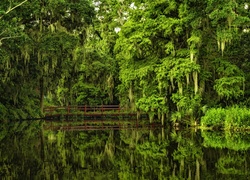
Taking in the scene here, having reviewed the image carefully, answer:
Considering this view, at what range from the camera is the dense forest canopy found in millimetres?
21556

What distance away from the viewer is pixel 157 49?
2508 centimetres

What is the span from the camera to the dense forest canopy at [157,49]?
70.7ft

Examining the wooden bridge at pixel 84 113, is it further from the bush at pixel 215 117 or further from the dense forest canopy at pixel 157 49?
the bush at pixel 215 117

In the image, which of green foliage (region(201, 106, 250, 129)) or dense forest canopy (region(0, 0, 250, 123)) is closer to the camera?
green foliage (region(201, 106, 250, 129))

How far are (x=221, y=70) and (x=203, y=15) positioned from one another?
338 cm

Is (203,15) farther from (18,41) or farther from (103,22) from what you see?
(103,22)

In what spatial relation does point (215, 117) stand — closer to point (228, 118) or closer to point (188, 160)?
point (228, 118)

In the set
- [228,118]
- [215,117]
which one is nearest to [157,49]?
[215,117]

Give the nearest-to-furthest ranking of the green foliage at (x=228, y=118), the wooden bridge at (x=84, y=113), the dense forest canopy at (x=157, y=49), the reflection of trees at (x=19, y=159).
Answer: the reflection of trees at (x=19, y=159) → the green foliage at (x=228, y=118) → the dense forest canopy at (x=157, y=49) → the wooden bridge at (x=84, y=113)

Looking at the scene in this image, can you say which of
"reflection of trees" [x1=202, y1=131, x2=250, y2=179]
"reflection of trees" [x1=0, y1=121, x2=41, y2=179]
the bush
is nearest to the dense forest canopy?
the bush

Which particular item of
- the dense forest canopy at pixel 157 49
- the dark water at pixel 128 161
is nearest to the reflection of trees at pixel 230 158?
the dark water at pixel 128 161

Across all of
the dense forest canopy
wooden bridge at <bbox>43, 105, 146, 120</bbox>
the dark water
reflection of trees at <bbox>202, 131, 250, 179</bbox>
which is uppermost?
the dense forest canopy

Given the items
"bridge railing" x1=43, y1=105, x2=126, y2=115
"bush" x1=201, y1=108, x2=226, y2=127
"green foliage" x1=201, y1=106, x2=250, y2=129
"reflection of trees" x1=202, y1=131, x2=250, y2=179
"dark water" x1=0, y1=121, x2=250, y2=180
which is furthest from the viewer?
"bridge railing" x1=43, y1=105, x2=126, y2=115

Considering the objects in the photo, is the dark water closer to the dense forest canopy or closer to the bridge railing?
the dense forest canopy
